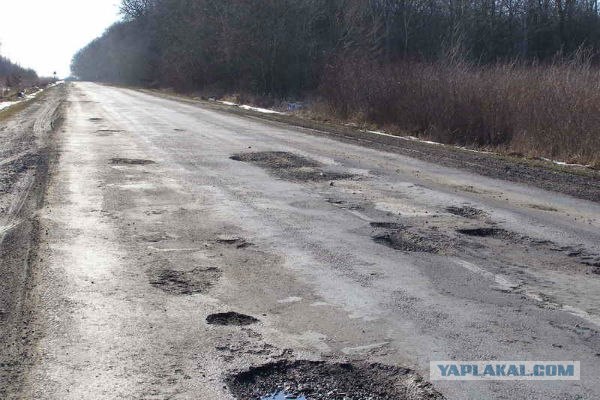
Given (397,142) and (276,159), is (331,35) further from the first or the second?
(276,159)

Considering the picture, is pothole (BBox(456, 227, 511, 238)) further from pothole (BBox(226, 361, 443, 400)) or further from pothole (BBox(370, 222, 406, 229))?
pothole (BBox(226, 361, 443, 400))

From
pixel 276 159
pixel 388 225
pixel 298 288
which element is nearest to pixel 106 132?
pixel 276 159

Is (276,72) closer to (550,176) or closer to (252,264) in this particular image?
(550,176)

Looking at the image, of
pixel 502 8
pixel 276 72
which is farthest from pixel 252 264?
pixel 502 8

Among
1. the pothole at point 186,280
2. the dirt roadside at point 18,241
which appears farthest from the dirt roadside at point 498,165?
the dirt roadside at point 18,241

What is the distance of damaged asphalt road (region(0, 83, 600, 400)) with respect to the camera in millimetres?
3535

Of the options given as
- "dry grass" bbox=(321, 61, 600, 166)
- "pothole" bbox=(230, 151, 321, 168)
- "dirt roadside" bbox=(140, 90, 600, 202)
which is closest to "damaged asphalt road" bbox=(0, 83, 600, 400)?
"dirt roadside" bbox=(140, 90, 600, 202)

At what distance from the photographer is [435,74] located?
65.1ft

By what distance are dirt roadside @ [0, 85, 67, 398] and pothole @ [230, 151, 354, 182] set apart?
3.42 meters

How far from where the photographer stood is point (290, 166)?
37.0 feet

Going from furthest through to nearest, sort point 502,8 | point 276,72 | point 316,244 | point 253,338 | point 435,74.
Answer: point 502,8 → point 276,72 → point 435,74 → point 316,244 → point 253,338

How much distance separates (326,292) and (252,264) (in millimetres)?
934

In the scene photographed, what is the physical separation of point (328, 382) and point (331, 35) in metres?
36.8

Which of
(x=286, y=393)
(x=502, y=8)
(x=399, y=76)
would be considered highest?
(x=502, y=8)
